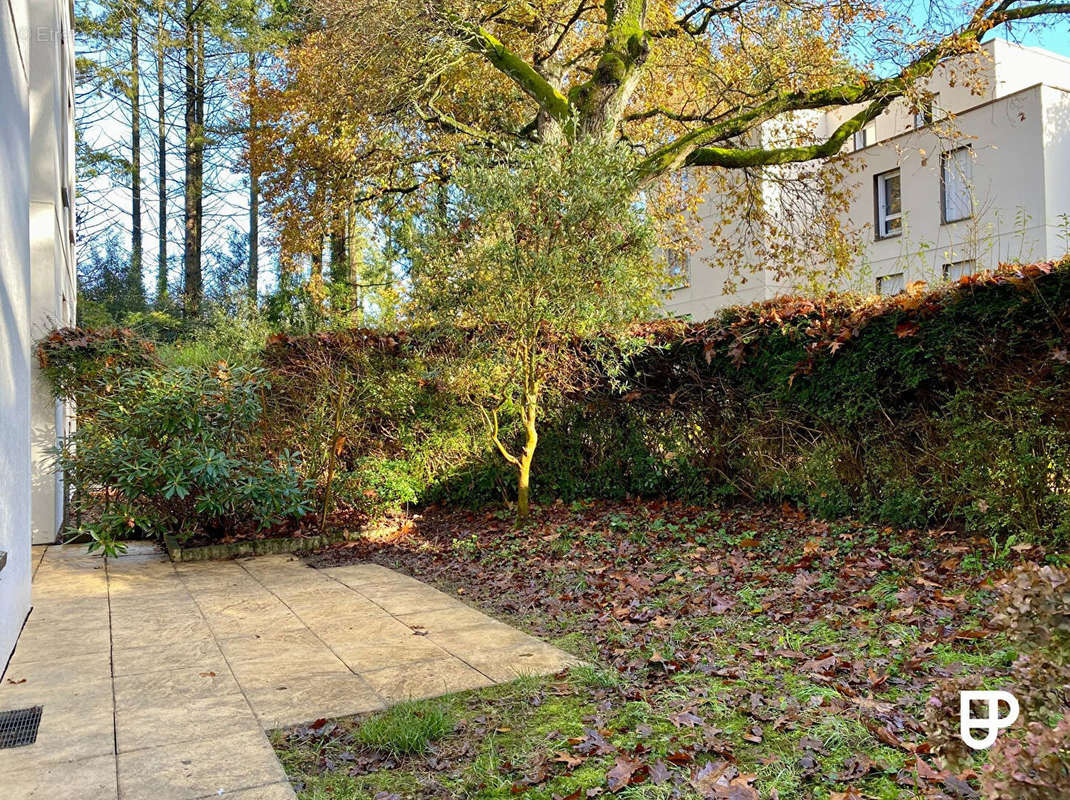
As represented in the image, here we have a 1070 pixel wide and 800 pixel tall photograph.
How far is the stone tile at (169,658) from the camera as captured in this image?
437cm

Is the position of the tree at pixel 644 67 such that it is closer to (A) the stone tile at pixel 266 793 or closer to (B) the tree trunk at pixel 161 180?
(A) the stone tile at pixel 266 793

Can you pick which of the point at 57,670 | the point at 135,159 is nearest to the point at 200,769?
the point at 57,670

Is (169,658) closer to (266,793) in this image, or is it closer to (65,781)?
(65,781)

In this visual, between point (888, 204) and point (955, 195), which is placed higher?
point (888, 204)

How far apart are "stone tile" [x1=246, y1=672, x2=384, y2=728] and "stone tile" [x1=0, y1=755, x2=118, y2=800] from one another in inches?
26.1

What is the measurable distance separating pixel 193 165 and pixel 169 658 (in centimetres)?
2166

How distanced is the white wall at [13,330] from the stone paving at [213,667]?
15.1 inches

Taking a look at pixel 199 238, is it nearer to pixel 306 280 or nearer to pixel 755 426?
pixel 306 280

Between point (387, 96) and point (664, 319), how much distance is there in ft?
18.8

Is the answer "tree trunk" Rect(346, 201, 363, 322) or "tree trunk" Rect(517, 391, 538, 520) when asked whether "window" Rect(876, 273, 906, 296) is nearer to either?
"tree trunk" Rect(517, 391, 538, 520)

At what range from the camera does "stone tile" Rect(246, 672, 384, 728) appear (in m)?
3.61

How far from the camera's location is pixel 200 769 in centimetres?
304

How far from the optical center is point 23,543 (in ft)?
17.6

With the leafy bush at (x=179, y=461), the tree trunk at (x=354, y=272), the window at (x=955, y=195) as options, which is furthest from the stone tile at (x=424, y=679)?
the window at (x=955, y=195)
